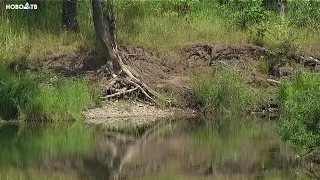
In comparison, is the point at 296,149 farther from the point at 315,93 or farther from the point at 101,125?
the point at 101,125

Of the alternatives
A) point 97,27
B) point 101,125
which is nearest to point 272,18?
point 97,27

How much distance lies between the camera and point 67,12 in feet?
72.1

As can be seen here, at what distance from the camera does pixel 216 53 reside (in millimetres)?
21984

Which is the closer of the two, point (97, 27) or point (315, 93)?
point (315, 93)

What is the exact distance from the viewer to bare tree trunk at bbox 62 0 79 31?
21.8 m

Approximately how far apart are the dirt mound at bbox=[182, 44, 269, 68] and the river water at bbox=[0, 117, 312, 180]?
16.1 feet

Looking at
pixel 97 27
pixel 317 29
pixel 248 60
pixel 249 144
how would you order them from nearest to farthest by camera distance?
pixel 249 144 < pixel 97 27 < pixel 248 60 < pixel 317 29

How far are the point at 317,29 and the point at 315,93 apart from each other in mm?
13413

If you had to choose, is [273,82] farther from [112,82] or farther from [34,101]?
[34,101]

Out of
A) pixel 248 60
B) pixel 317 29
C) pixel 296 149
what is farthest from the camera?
pixel 317 29

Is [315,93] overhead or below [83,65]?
overhead

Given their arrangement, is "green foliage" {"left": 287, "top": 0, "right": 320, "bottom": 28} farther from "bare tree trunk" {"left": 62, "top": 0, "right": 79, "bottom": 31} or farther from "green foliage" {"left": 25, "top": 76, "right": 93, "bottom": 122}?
"green foliage" {"left": 25, "top": 76, "right": 93, "bottom": 122}

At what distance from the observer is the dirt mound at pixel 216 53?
2186cm

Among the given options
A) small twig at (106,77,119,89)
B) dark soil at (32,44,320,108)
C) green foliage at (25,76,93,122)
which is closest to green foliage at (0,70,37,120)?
green foliage at (25,76,93,122)
